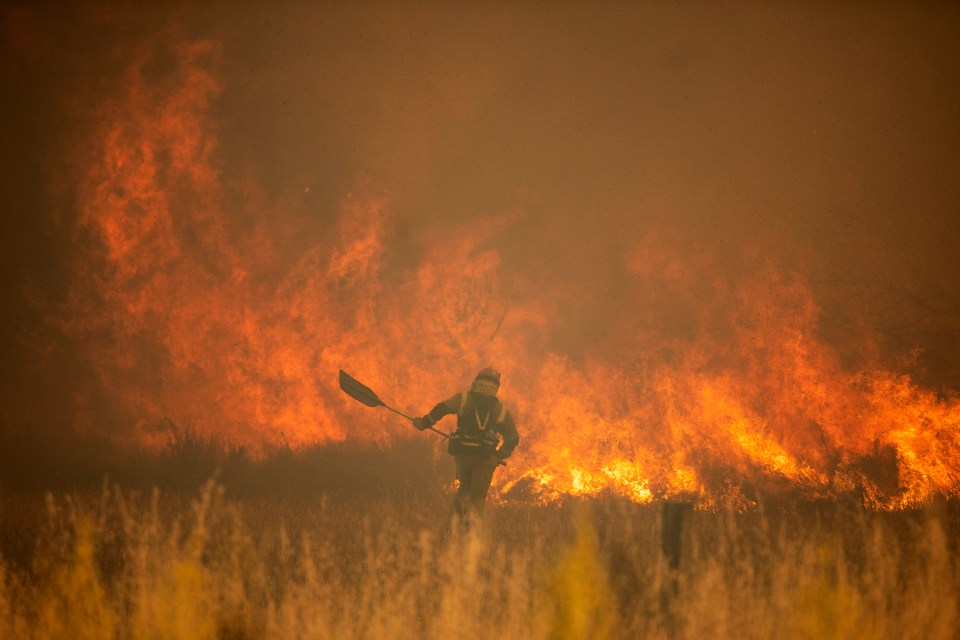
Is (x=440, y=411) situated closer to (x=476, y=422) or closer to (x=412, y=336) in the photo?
(x=476, y=422)

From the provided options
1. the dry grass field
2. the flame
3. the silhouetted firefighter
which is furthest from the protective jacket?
the flame

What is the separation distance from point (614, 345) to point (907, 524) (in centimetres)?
528

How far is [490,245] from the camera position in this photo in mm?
13867

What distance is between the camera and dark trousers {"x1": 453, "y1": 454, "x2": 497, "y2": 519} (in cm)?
800

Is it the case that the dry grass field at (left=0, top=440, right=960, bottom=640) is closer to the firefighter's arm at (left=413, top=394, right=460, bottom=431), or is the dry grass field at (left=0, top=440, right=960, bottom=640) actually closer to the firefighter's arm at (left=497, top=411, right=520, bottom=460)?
the firefighter's arm at (left=497, top=411, right=520, bottom=460)

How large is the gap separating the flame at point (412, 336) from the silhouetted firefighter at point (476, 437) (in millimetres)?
4441

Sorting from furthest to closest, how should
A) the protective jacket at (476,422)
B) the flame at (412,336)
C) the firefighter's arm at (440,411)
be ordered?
the flame at (412,336) < the firefighter's arm at (440,411) < the protective jacket at (476,422)

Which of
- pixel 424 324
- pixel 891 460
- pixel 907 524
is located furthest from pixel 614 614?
pixel 424 324

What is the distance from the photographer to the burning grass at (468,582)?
489cm

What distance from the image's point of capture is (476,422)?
8.01m

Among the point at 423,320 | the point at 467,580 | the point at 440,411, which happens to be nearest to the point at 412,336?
the point at 423,320

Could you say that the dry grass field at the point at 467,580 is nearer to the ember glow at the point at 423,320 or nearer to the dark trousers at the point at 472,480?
the dark trousers at the point at 472,480

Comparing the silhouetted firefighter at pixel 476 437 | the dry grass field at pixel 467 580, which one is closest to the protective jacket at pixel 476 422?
the silhouetted firefighter at pixel 476 437

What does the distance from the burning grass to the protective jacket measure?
0.89 metres
